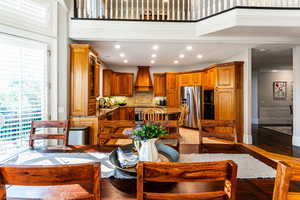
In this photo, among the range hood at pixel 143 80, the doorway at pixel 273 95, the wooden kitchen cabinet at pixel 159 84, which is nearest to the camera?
the range hood at pixel 143 80

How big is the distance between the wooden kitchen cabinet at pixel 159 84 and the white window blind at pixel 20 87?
5.09 metres

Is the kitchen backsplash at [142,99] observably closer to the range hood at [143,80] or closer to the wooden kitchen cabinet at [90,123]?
the range hood at [143,80]

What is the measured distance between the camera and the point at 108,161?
1461 millimetres

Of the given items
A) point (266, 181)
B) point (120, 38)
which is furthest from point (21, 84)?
point (266, 181)

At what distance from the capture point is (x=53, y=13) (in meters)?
3.19

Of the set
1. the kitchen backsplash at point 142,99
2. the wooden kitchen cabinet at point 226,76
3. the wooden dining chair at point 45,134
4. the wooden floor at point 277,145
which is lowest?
the wooden floor at point 277,145

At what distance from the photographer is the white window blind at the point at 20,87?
2439 millimetres

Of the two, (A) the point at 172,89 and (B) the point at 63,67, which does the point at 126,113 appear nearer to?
(A) the point at 172,89

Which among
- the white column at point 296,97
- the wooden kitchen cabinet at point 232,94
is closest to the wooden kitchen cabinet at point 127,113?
the wooden kitchen cabinet at point 232,94

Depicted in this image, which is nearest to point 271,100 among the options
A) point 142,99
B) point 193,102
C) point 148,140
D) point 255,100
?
point 255,100

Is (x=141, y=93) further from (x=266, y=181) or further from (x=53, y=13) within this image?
(x=266, y=181)

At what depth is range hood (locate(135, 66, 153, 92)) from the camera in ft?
24.7

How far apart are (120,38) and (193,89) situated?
371 centimetres

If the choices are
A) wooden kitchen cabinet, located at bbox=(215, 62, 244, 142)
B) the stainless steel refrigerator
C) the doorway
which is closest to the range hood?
the stainless steel refrigerator
